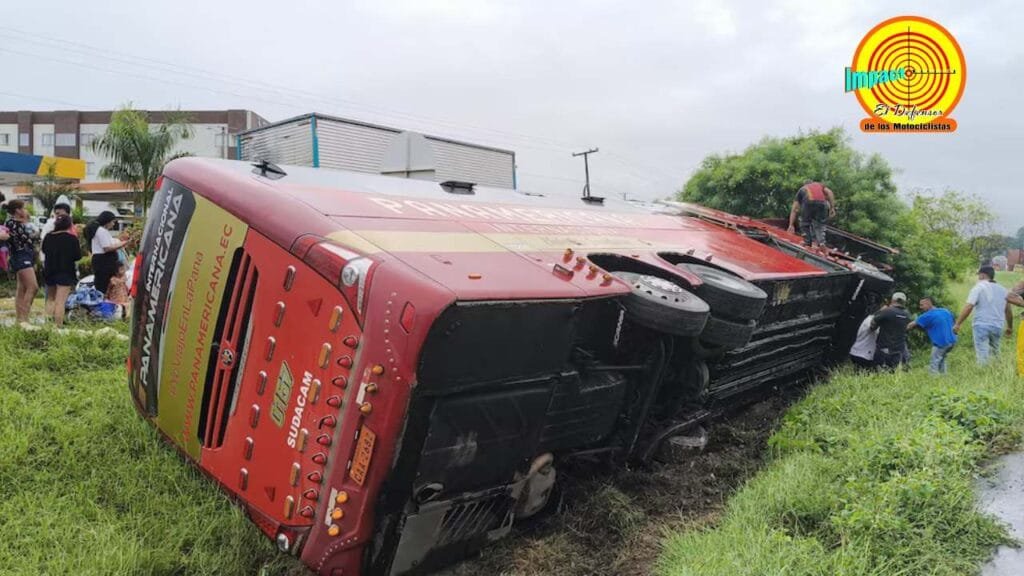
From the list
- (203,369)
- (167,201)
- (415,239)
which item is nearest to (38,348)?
(167,201)

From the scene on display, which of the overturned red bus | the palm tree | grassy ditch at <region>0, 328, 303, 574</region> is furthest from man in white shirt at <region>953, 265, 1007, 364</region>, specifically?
the palm tree

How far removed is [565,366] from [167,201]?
2.31m

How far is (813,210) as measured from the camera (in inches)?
328

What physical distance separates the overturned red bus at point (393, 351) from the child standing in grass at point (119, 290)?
419cm

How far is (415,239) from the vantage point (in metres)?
3.04

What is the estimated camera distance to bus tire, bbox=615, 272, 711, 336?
325 centimetres

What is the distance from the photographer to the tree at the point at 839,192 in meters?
10.1

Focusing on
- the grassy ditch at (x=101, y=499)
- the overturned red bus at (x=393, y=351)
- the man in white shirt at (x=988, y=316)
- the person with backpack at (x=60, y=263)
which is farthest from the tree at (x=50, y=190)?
the man in white shirt at (x=988, y=316)

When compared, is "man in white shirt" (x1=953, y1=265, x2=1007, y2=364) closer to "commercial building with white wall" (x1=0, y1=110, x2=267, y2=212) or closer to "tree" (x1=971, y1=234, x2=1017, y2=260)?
"tree" (x1=971, y1=234, x2=1017, y2=260)

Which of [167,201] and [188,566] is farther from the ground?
[167,201]

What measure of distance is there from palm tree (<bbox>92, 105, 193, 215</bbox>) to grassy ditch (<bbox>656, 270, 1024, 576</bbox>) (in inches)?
719

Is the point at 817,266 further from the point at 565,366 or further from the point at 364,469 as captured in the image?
the point at 364,469

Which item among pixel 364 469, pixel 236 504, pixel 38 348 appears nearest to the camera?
pixel 364 469

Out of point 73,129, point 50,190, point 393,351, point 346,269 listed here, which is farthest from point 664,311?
point 73,129
